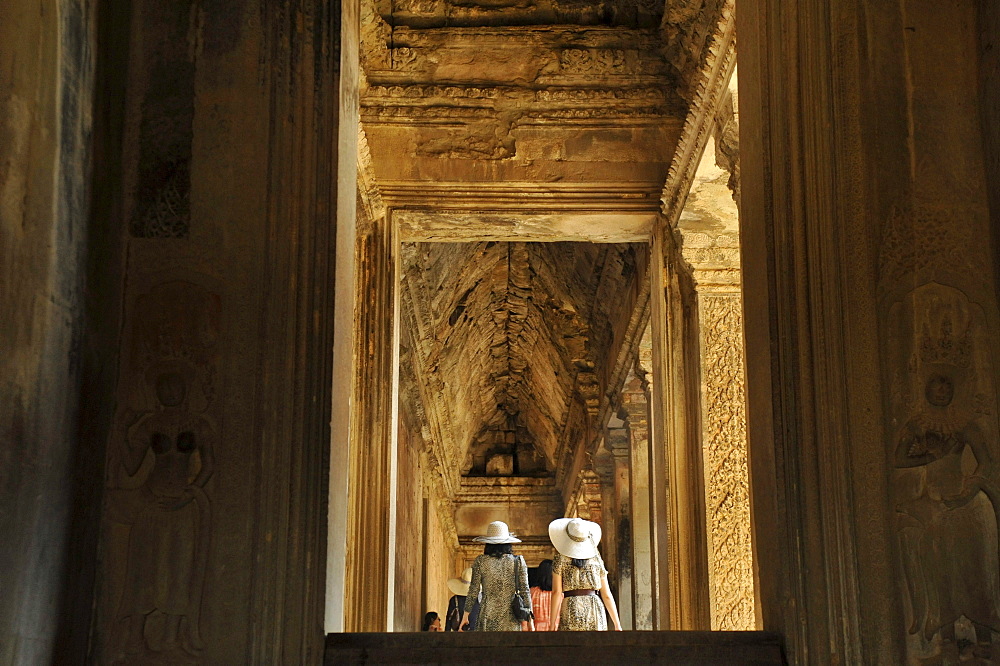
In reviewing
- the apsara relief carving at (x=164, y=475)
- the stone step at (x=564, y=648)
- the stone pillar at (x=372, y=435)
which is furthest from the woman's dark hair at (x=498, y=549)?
the apsara relief carving at (x=164, y=475)

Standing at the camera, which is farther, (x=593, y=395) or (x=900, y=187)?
(x=593, y=395)

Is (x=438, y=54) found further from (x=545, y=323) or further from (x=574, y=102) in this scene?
(x=545, y=323)

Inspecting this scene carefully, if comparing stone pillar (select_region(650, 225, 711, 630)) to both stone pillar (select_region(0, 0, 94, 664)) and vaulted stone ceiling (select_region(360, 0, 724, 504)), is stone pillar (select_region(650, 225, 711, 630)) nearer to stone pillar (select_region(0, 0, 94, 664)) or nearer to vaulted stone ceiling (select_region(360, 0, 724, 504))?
vaulted stone ceiling (select_region(360, 0, 724, 504))

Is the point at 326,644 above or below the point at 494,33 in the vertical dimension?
below

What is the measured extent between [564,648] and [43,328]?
6.70 feet

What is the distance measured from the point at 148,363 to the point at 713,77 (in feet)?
14.9

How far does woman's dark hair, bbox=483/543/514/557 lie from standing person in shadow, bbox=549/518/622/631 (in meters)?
0.36

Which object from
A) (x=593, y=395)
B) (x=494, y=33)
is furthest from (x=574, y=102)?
(x=593, y=395)

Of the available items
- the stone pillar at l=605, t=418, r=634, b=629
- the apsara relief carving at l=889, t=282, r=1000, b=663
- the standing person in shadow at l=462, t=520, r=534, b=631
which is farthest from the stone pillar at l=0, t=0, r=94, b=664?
the stone pillar at l=605, t=418, r=634, b=629

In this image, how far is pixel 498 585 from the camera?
29.9 ft

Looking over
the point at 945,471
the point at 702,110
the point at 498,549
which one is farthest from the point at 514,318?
the point at 945,471

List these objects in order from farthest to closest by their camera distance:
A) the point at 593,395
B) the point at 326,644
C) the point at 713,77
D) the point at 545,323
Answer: the point at 545,323 → the point at 593,395 → the point at 713,77 → the point at 326,644

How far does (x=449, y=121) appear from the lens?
9375 mm

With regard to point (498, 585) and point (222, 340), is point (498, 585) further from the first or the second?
point (222, 340)
